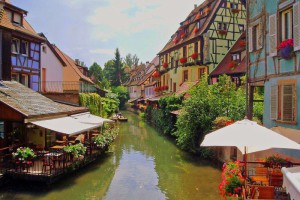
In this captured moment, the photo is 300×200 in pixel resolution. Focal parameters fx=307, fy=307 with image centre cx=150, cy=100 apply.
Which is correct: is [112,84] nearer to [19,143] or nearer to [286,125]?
[19,143]

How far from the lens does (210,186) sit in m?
14.4

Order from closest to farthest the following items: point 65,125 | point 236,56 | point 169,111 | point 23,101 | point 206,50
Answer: point 65,125 → point 23,101 → point 236,56 → point 169,111 → point 206,50

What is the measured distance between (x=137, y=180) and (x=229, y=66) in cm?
1443

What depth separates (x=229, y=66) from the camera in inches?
1019

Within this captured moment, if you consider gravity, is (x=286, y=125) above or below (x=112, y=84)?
below

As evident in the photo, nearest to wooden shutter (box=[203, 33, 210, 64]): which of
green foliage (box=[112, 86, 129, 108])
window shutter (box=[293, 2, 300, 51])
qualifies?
window shutter (box=[293, 2, 300, 51])

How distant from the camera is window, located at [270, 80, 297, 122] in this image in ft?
36.8

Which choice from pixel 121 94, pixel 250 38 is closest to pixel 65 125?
pixel 250 38

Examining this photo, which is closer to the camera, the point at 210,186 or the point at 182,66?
the point at 210,186

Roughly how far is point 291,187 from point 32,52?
22051 millimetres

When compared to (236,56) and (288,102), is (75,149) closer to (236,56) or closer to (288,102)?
(288,102)

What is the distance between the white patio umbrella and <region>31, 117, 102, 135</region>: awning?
8.91m

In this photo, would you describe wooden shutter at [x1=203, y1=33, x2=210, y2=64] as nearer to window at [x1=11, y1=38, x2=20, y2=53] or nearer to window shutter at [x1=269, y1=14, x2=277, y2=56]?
window at [x1=11, y1=38, x2=20, y2=53]

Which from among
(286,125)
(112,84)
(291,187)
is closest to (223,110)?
(286,125)
